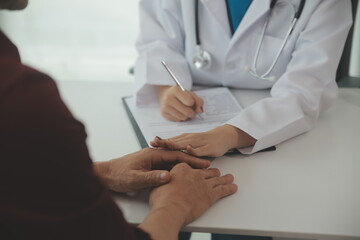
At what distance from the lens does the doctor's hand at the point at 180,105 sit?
1049mm

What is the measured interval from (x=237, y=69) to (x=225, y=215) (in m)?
0.57

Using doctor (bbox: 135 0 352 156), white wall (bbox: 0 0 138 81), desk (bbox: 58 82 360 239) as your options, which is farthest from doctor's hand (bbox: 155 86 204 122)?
white wall (bbox: 0 0 138 81)

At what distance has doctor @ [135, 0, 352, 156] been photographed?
0.96 m

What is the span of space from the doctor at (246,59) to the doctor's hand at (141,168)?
0.09 feet

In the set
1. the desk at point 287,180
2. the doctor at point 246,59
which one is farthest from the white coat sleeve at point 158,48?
the desk at point 287,180

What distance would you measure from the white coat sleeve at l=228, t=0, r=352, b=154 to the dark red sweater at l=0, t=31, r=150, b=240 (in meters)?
0.53

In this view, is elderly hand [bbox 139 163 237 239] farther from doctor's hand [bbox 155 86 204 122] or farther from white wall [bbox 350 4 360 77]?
white wall [bbox 350 4 360 77]

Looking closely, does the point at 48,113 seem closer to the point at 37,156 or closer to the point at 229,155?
the point at 37,156

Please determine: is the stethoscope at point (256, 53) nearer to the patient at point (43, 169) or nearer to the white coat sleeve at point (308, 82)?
the white coat sleeve at point (308, 82)

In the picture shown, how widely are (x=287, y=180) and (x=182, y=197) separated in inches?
9.4

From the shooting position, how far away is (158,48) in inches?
49.3

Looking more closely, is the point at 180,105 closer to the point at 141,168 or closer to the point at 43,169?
the point at 141,168

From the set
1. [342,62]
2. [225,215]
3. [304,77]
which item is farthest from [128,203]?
[342,62]

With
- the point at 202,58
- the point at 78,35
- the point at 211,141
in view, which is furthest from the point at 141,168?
the point at 78,35
